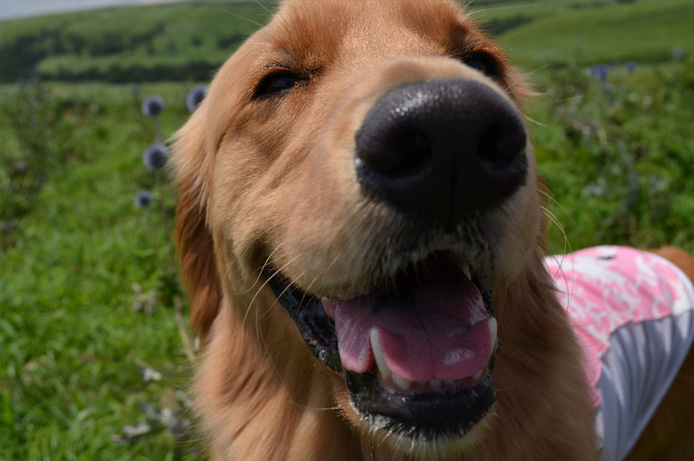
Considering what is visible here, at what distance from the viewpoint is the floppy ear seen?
8.63 feet

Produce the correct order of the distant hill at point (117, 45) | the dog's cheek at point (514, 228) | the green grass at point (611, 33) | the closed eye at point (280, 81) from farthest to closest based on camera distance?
the distant hill at point (117, 45) < the green grass at point (611, 33) < the closed eye at point (280, 81) < the dog's cheek at point (514, 228)

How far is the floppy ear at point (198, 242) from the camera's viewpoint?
263 centimetres

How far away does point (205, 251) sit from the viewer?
264cm

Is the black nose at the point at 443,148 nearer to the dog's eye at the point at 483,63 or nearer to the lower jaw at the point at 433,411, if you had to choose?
the lower jaw at the point at 433,411

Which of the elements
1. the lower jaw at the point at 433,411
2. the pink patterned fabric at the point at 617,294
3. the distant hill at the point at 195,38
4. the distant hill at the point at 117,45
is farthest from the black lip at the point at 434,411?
the distant hill at the point at 117,45

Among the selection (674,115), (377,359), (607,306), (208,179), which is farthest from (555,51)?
(377,359)

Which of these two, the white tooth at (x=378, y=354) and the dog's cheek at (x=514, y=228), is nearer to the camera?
the dog's cheek at (x=514, y=228)

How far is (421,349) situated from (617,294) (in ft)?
5.38

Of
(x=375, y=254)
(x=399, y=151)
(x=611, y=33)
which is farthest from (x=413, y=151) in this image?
(x=611, y=33)

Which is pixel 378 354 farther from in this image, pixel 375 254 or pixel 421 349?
pixel 375 254

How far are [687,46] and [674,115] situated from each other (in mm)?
5637

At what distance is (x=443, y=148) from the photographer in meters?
1.21

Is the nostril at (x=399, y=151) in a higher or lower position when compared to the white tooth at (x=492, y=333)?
higher

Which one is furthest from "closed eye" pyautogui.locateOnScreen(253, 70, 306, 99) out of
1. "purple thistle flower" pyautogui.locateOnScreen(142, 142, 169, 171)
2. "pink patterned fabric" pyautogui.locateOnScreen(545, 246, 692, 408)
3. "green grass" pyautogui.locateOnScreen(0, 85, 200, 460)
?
"green grass" pyautogui.locateOnScreen(0, 85, 200, 460)
